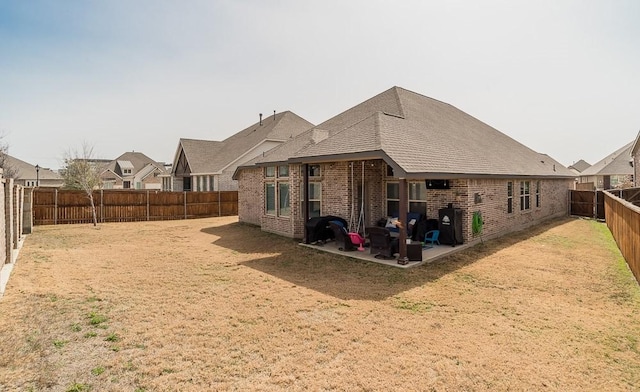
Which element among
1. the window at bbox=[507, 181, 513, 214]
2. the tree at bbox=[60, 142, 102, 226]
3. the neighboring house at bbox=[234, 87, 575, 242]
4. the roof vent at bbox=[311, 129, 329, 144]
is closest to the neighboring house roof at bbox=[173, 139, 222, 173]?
the tree at bbox=[60, 142, 102, 226]

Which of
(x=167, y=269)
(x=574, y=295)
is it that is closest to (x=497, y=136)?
(x=574, y=295)

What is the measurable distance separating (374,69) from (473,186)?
27.9ft

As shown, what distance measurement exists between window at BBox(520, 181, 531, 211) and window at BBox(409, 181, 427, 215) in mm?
6108

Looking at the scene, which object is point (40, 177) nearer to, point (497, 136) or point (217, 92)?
point (217, 92)

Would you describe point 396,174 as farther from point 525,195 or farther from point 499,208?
point 525,195

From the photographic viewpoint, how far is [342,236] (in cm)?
1078

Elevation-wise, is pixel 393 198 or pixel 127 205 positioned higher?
pixel 393 198

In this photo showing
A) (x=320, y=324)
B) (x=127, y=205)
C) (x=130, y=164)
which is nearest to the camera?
(x=320, y=324)

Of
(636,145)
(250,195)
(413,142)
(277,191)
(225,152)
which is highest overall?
(225,152)

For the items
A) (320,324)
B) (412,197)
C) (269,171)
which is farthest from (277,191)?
(320,324)

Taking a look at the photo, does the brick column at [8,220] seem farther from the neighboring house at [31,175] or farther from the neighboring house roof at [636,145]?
the neighboring house at [31,175]

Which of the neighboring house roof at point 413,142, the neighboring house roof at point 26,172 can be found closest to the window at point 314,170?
the neighboring house roof at point 413,142

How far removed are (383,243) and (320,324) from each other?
466cm

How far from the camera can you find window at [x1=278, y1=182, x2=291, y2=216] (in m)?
13.7
